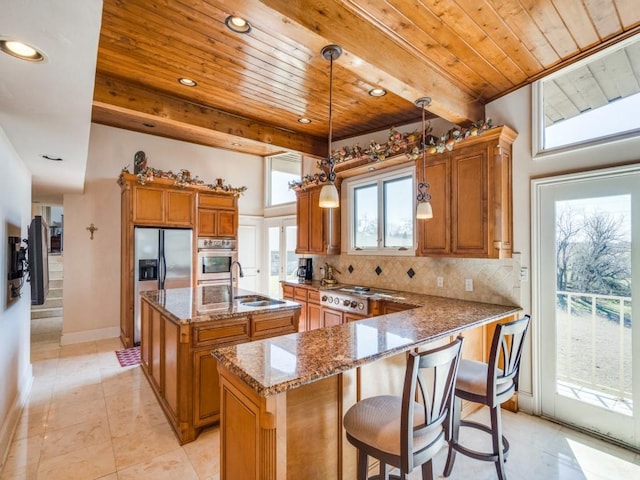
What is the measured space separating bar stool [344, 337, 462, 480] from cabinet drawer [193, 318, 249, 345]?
132 cm

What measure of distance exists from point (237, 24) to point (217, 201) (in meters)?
3.83

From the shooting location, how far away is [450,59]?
99.2 inches

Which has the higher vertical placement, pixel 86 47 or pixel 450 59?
pixel 450 59

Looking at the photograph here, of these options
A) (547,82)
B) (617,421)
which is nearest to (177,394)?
(617,421)

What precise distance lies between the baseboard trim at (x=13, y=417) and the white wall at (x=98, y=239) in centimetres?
167

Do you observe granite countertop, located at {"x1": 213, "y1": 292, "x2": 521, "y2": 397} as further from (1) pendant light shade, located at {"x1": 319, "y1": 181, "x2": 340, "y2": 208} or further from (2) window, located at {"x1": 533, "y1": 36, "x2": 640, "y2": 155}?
(2) window, located at {"x1": 533, "y1": 36, "x2": 640, "y2": 155}

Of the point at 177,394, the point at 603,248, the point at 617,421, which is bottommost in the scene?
the point at 617,421

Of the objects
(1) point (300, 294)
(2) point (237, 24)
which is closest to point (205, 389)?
(1) point (300, 294)

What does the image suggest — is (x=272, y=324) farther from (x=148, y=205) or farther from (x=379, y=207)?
(x=148, y=205)

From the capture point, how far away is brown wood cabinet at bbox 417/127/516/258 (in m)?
2.87

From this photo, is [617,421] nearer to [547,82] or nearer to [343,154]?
[547,82]

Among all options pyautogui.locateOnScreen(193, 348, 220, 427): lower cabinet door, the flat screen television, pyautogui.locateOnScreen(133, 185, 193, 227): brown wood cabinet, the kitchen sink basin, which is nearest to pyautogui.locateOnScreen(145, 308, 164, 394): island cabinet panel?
pyautogui.locateOnScreen(193, 348, 220, 427): lower cabinet door

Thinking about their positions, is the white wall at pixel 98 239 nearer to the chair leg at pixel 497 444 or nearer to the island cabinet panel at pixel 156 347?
the island cabinet panel at pixel 156 347

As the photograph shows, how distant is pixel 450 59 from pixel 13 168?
12.0ft
